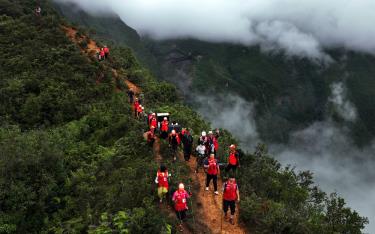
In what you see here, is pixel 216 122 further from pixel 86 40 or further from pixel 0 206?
pixel 0 206

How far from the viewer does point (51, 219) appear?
18.4 m

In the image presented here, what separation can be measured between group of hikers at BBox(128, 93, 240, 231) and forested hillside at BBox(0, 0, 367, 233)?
62 centimetres

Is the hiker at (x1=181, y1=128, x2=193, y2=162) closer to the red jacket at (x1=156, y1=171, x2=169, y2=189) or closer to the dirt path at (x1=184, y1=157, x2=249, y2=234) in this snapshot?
the dirt path at (x1=184, y1=157, x2=249, y2=234)

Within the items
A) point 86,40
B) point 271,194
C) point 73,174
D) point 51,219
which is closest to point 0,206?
point 51,219

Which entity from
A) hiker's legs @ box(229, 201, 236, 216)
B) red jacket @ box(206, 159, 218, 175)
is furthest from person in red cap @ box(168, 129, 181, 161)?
hiker's legs @ box(229, 201, 236, 216)

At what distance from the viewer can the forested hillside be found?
17.6 metres

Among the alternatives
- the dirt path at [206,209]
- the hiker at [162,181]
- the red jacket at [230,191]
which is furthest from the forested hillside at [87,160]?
the red jacket at [230,191]

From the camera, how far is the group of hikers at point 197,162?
1734cm

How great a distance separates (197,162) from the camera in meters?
23.2

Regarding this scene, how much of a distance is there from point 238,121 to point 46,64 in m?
151

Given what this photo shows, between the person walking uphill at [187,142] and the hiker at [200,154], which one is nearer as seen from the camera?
the hiker at [200,154]

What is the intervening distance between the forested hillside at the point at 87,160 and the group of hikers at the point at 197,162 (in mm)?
624

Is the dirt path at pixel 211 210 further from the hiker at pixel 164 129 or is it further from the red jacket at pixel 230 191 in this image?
the hiker at pixel 164 129

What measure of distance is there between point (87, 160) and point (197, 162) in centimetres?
584
